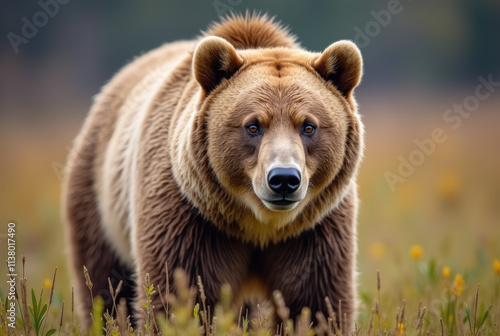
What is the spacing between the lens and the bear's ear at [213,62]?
15.8 ft

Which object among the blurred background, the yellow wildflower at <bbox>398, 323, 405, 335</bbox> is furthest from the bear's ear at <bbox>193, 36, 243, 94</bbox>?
the blurred background

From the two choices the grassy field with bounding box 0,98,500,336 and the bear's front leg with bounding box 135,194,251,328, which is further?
the grassy field with bounding box 0,98,500,336

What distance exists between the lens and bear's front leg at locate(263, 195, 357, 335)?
16.3ft

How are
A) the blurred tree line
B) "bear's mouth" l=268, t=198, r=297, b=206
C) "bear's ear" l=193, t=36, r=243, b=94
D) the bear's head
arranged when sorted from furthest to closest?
the blurred tree line
"bear's ear" l=193, t=36, r=243, b=94
the bear's head
"bear's mouth" l=268, t=198, r=297, b=206

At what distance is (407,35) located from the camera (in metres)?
24.2

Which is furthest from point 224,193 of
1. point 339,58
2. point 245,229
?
point 339,58

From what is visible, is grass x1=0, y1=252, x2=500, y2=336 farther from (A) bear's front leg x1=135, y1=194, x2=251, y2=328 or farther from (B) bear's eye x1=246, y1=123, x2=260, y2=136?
(B) bear's eye x1=246, y1=123, x2=260, y2=136

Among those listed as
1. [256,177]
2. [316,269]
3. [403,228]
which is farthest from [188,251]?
[403,228]

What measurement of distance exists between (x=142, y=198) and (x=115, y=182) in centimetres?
89

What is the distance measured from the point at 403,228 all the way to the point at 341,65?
211 inches

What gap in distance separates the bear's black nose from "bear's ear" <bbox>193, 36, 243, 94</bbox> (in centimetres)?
96

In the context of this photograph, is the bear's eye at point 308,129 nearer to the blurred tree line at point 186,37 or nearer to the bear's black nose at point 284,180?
the bear's black nose at point 284,180

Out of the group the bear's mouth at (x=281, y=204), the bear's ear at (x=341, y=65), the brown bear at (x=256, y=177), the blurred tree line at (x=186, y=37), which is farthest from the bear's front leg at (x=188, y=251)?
the blurred tree line at (x=186, y=37)

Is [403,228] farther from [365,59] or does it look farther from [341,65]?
[365,59]
